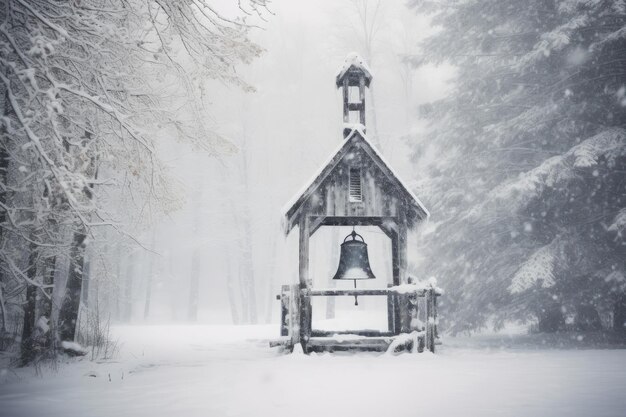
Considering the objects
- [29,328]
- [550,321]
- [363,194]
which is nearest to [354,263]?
[363,194]

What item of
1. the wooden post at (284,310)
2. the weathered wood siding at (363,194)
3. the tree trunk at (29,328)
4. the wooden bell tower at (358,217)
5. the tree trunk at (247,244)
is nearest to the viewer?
the tree trunk at (29,328)

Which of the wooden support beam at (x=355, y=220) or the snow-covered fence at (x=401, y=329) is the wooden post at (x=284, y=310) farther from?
the wooden support beam at (x=355, y=220)

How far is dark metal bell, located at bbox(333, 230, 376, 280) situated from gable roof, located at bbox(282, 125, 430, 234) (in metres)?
1.27

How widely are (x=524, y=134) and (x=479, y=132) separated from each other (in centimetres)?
139

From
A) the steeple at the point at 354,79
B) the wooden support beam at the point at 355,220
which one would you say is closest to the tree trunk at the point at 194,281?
the wooden support beam at the point at 355,220

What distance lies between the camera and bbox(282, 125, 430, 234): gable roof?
8.74 m

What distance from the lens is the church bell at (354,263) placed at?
27.7ft

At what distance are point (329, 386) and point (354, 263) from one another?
323cm

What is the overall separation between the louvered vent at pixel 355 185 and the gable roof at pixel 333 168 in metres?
0.46

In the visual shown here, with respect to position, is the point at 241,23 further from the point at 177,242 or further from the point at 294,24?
the point at 177,242

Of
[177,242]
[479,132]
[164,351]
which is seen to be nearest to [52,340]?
[164,351]

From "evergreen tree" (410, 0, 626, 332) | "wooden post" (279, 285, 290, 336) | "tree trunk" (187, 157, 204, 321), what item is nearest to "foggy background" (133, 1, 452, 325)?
"tree trunk" (187, 157, 204, 321)

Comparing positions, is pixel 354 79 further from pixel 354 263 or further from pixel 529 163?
pixel 529 163

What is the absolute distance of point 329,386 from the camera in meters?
5.68
